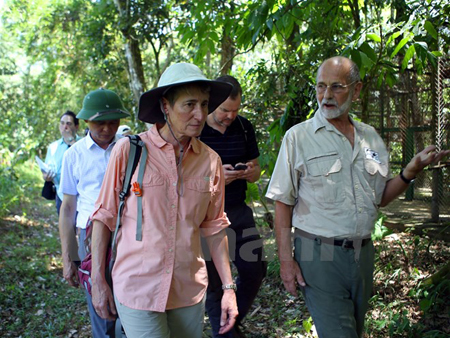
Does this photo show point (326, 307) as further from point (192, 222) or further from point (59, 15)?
point (59, 15)

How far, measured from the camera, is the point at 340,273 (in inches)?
116

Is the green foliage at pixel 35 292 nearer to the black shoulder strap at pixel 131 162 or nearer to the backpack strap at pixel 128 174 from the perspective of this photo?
the backpack strap at pixel 128 174

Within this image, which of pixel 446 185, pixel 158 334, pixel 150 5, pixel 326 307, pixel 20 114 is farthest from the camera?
pixel 20 114

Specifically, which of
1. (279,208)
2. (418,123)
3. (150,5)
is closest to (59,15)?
A: (150,5)

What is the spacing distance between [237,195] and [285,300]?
200 cm

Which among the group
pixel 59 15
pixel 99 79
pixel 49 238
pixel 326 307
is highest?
pixel 59 15

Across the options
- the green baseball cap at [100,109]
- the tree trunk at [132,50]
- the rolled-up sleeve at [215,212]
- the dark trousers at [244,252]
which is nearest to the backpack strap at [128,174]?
the rolled-up sleeve at [215,212]

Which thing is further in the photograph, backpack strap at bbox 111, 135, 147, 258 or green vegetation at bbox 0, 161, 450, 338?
green vegetation at bbox 0, 161, 450, 338

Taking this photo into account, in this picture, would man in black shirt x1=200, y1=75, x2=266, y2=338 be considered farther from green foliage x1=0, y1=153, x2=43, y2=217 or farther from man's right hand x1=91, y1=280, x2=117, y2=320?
green foliage x1=0, y1=153, x2=43, y2=217

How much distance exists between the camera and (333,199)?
297cm

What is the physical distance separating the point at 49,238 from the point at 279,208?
8.00 meters

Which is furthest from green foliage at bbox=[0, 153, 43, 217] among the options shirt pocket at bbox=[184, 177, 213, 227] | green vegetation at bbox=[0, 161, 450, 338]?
shirt pocket at bbox=[184, 177, 213, 227]

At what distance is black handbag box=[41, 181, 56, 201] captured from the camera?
17.6 feet

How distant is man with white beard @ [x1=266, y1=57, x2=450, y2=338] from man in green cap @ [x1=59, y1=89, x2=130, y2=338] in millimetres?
1556
